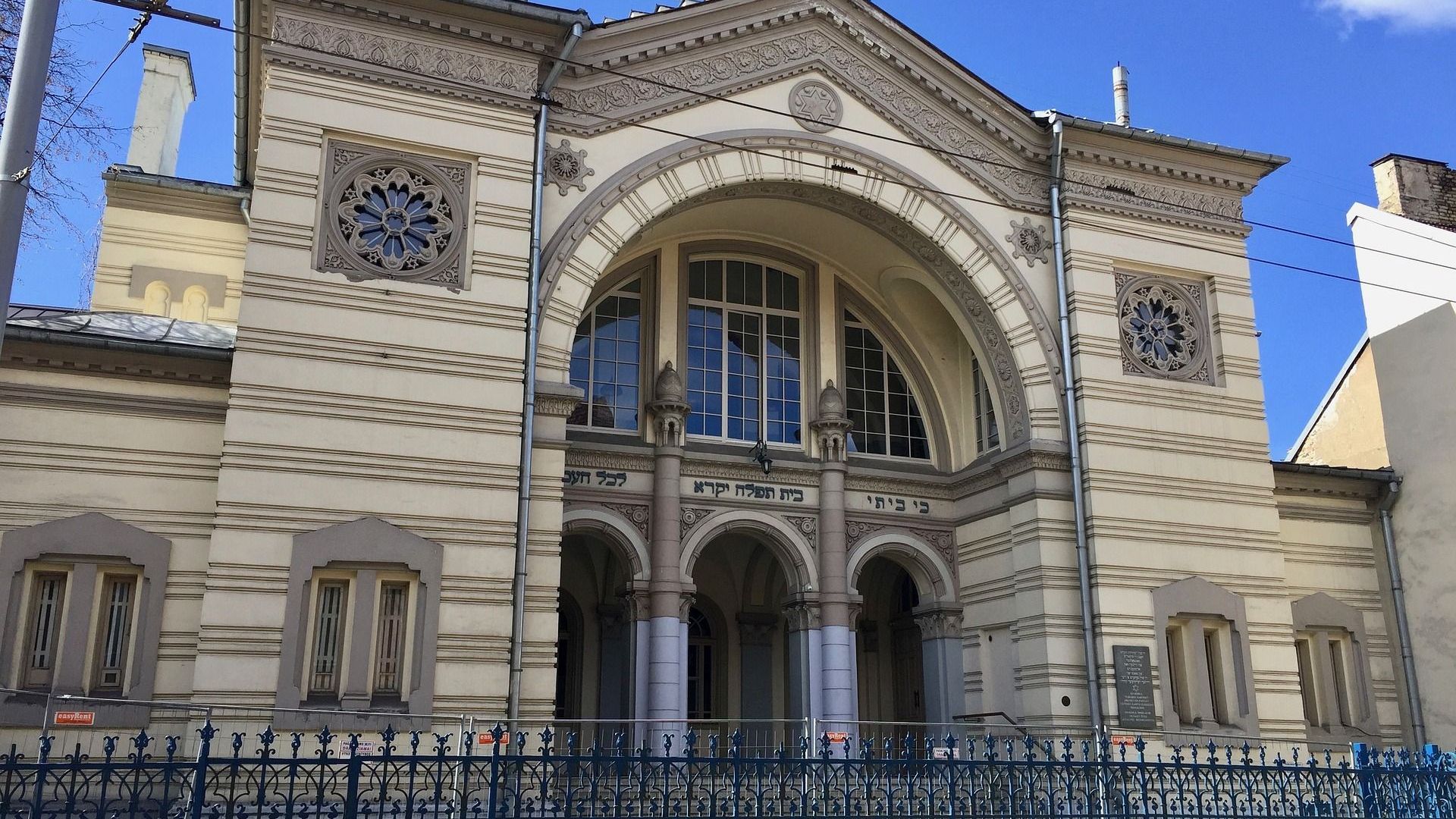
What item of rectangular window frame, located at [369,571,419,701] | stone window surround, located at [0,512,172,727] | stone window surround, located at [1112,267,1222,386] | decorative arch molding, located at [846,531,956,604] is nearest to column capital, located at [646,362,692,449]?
decorative arch molding, located at [846,531,956,604]

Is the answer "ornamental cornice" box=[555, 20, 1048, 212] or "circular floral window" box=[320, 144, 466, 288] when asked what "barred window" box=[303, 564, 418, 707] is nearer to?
"circular floral window" box=[320, 144, 466, 288]

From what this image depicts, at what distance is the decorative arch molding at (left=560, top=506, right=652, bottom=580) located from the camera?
56.5 feet

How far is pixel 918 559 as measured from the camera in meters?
19.1

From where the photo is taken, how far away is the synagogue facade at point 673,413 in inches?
531

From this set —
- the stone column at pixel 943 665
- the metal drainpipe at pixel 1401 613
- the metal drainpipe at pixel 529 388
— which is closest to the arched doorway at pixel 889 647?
the stone column at pixel 943 665

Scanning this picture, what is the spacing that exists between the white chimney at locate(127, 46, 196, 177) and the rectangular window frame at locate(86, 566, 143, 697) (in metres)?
9.92

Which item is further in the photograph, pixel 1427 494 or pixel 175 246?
pixel 1427 494

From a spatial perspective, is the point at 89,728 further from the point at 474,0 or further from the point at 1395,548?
the point at 1395,548

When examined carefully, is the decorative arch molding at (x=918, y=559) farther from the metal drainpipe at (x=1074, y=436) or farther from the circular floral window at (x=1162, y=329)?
the circular floral window at (x=1162, y=329)

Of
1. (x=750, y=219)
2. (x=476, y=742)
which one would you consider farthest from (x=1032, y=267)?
(x=476, y=742)

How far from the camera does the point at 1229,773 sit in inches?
419

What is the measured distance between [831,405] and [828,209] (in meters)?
3.01

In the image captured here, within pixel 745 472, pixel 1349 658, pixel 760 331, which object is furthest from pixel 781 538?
pixel 1349 658

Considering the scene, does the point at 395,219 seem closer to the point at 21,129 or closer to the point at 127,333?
the point at 127,333
